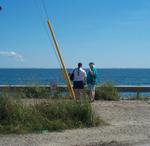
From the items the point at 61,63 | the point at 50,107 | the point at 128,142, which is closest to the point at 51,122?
the point at 50,107

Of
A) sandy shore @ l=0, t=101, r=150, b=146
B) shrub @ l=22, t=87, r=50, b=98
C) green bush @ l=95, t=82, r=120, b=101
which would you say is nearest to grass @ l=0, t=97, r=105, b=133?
sandy shore @ l=0, t=101, r=150, b=146

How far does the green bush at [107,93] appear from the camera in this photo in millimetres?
19297

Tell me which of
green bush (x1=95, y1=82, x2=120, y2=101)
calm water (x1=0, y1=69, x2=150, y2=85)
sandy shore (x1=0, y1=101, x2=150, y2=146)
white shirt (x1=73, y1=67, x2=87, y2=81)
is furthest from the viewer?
green bush (x1=95, y1=82, x2=120, y2=101)

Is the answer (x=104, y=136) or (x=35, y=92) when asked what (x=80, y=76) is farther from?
(x=104, y=136)

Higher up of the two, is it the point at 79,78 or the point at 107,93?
the point at 79,78

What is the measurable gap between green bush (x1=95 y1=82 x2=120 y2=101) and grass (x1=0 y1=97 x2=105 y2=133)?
6365 mm

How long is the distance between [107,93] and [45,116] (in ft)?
23.9

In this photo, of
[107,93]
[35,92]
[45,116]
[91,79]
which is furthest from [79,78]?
[45,116]

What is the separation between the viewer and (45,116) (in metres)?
12.5

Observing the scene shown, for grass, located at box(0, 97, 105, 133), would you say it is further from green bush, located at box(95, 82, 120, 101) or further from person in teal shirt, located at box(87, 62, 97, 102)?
green bush, located at box(95, 82, 120, 101)

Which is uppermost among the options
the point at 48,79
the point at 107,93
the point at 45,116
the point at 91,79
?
the point at 91,79

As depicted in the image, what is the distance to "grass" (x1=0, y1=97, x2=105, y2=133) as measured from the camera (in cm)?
1190

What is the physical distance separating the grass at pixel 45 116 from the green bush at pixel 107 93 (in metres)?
6.37

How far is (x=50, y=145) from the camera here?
404 inches
